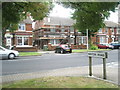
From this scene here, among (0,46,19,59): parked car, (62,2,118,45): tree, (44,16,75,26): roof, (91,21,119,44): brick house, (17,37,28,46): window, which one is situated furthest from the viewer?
(91,21,119,44): brick house

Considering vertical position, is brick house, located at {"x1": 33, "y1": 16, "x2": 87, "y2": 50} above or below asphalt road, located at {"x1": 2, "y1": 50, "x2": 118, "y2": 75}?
above

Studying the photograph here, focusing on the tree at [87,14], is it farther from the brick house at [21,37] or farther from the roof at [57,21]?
the roof at [57,21]

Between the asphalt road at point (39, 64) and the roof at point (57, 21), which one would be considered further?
the roof at point (57, 21)

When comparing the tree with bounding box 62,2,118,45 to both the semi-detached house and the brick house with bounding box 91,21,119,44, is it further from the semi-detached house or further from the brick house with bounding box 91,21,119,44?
the brick house with bounding box 91,21,119,44

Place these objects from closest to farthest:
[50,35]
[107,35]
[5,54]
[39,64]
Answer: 1. [39,64]
2. [5,54]
3. [50,35]
4. [107,35]

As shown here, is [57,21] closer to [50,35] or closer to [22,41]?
[50,35]

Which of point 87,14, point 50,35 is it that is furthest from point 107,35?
point 87,14

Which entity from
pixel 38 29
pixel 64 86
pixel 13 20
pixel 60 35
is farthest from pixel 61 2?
pixel 38 29

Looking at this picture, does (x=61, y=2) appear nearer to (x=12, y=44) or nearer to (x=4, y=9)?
(x=4, y=9)

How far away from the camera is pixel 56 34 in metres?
40.5

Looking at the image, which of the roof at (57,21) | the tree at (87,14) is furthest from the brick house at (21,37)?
the tree at (87,14)

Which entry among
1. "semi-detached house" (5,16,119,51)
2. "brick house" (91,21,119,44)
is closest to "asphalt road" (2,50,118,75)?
"semi-detached house" (5,16,119,51)

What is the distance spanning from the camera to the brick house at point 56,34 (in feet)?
129

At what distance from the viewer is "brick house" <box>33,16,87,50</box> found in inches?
1551
